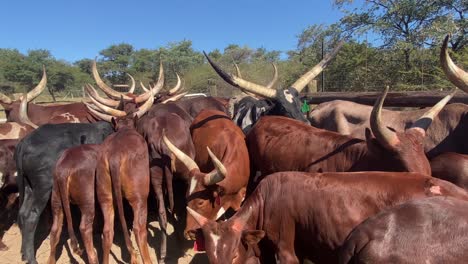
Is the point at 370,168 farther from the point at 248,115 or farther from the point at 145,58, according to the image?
the point at 145,58

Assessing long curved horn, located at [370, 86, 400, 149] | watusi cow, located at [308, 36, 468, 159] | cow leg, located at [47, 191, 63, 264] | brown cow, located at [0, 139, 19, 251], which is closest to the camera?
long curved horn, located at [370, 86, 400, 149]

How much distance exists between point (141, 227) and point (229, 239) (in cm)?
159

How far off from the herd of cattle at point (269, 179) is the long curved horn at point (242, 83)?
17mm

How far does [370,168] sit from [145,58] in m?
35.4

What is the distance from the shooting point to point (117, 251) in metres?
4.94

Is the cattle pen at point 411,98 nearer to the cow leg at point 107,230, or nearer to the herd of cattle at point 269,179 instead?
the herd of cattle at point 269,179

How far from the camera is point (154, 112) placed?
20.8 feet

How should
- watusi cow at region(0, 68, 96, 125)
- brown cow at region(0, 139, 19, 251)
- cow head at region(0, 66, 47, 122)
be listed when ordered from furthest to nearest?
cow head at region(0, 66, 47, 122)
watusi cow at region(0, 68, 96, 125)
brown cow at region(0, 139, 19, 251)

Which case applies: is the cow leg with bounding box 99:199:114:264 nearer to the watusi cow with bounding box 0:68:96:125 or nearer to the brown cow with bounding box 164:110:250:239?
the brown cow with bounding box 164:110:250:239

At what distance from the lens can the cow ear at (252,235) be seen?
9.79ft

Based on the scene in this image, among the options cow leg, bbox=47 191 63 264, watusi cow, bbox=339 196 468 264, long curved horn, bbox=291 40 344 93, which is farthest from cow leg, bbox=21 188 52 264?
watusi cow, bbox=339 196 468 264

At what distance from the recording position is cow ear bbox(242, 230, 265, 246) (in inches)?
117

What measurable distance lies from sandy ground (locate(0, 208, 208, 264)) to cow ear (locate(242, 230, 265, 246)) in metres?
1.71

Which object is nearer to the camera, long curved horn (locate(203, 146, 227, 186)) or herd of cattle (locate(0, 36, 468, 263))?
herd of cattle (locate(0, 36, 468, 263))
